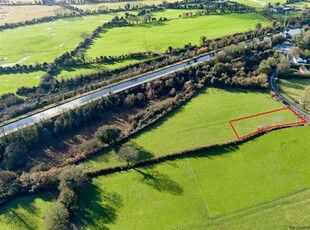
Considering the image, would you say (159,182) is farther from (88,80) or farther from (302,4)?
(302,4)

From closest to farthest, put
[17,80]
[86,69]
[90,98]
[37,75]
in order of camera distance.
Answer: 1. [90,98]
2. [17,80]
3. [37,75]
4. [86,69]

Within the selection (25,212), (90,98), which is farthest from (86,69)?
(25,212)

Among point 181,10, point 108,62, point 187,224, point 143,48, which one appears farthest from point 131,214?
point 181,10

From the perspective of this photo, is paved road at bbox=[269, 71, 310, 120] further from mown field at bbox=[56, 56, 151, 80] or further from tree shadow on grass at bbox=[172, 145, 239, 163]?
mown field at bbox=[56, 56, 151, 80]

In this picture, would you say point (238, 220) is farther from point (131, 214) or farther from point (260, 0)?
point (260, 0)

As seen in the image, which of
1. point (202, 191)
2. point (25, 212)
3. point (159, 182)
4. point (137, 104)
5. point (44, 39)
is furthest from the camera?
point (44, 39)

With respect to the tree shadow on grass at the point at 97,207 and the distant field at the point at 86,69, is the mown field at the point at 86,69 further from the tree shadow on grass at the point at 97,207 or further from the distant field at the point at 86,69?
the tree shadow on grass at the point at 97,207
